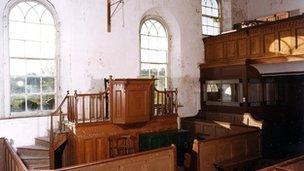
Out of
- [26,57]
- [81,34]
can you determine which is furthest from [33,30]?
[81,34]

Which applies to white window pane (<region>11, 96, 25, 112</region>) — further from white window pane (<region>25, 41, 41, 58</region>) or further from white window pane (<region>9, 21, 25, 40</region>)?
white window pane (<region>9, 21, 25, 40</region>)

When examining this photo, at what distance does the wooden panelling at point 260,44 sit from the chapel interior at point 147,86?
30 mm

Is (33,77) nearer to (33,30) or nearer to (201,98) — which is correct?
(33,30)

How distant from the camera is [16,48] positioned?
277 inches

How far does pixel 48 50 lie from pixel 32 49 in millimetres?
384

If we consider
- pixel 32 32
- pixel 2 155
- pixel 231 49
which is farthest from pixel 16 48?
pixel 231 49

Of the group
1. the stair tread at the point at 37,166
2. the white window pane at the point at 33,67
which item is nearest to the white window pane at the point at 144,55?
the white window pane at the point at 33,67

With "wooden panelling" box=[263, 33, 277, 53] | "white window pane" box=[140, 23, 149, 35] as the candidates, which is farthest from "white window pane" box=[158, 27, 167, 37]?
"wooden panelling" box=[263, 33, 277, 53]

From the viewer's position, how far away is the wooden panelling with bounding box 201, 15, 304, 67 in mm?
7499

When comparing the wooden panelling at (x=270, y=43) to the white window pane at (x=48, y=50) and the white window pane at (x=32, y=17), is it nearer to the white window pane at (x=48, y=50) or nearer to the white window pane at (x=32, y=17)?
the white window pane at (x=48, y=50)

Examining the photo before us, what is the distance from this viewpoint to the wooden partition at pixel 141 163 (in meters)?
4.57

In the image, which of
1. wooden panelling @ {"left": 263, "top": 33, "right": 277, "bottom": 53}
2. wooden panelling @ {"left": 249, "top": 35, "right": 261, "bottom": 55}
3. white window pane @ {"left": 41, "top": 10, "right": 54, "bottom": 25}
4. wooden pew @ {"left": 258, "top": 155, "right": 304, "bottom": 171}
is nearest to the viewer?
wooden pew @ {"left": 258, "top": 155, "right": 304, "bottom": 171}

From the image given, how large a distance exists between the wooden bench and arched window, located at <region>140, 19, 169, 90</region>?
366cm

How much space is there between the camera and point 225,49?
9336 mm
